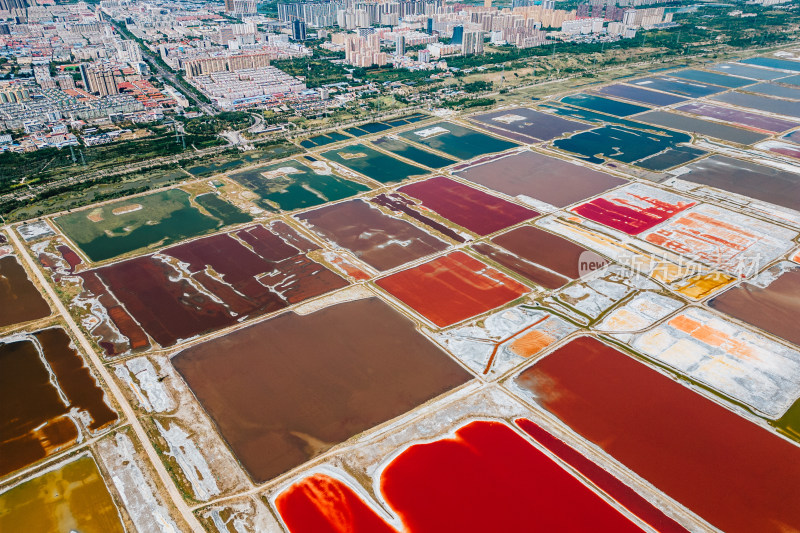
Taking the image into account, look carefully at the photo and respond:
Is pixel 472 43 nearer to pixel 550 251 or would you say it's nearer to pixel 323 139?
pixel 323 139

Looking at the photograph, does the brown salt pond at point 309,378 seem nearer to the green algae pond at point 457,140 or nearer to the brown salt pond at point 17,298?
the brown salt pond at point 17,298

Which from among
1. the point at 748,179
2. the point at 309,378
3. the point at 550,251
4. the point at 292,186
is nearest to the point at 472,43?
the point at 748,179

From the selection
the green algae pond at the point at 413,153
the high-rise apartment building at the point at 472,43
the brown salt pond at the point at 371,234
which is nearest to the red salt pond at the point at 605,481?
the brown salt pond at the point at 371,234

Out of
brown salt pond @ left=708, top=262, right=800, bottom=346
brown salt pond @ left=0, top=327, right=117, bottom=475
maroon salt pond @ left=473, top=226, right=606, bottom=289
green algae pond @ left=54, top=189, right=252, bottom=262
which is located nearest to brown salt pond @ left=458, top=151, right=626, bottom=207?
maroon salt pond @ left=473, top=226, right=606, bottom=289

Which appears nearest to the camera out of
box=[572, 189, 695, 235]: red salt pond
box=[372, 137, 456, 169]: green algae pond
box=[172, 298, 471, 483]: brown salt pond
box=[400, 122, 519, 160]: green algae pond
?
box=[172, 298, 471, 483]: brown salt pond

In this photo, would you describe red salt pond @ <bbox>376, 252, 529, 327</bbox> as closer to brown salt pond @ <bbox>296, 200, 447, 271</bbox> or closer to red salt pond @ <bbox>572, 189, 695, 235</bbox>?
brown salt pond @ <bbox>296, 200, 447, 271</bbox>

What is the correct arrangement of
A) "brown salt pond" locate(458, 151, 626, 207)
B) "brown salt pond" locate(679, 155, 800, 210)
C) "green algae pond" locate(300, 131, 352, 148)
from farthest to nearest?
"green algae pond" locate(300, 131, 352, 148) < "brown salt pond" locate(458, 151, 626, 207) < "brown salt pond" locate(679, 155, 800, 210)
